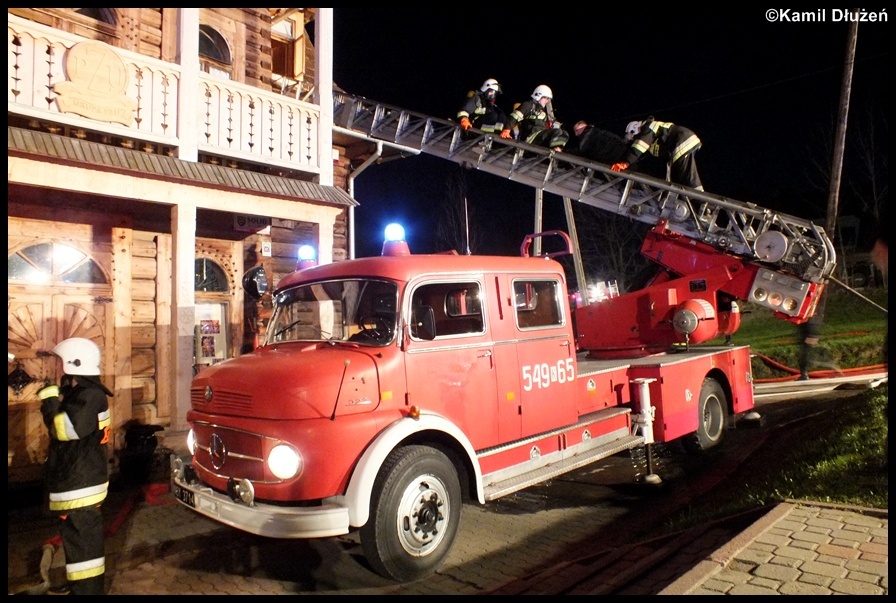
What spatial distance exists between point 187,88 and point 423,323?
203 inches

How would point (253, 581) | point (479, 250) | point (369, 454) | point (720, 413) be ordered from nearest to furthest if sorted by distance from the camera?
point (369, 454) → point (253, 581) → point (720, 413) → point (479, 250)

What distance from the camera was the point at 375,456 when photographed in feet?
12.3

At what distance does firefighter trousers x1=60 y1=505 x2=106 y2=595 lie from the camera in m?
3.79

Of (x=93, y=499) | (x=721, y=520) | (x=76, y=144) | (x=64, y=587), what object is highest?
(x=76, y=144)

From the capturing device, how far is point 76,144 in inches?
250

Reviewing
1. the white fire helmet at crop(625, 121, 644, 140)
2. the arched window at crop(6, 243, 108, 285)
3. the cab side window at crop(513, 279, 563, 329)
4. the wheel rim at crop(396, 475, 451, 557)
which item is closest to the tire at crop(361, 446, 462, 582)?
the wheel rim at crop(396, 475, 451, 557)

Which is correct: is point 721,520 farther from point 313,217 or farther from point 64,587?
point 313,217

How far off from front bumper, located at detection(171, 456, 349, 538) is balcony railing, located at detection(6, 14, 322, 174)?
16.5ft

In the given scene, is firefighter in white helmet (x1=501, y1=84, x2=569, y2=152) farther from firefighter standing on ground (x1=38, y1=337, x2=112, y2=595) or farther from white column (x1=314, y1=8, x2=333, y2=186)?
firefighter standing on ground (x1=38, y1=337, x2=112, y2=595)

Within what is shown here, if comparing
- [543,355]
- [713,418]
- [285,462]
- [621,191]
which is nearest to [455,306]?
[543,355]

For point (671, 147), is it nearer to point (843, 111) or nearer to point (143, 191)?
point (843, 111)

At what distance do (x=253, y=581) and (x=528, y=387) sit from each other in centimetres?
261

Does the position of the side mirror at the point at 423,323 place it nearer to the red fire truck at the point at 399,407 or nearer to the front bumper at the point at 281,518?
the red fire truck at the point at 399,407

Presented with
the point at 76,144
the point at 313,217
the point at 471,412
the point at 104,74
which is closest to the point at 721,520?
the point at 471,412
